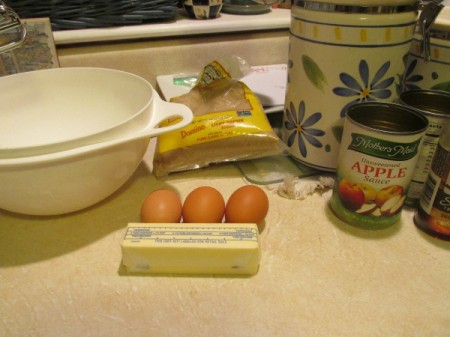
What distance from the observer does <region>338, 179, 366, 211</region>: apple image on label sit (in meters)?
0.49

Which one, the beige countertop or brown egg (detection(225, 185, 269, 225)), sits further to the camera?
brown egg (detection(225, 185, 269, 225))

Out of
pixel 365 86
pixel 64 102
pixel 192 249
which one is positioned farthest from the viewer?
pixel 64 102

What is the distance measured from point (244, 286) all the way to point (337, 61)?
0.33 metres

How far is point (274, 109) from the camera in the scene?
0.72 m

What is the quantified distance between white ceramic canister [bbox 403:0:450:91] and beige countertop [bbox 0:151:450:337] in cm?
21

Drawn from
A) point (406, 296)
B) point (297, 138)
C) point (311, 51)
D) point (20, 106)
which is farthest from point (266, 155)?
point (20, 106)

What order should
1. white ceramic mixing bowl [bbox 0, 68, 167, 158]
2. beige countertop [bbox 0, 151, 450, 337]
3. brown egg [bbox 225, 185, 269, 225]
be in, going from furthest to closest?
white ceramic mixing bowl [bbox 0, 68, 167, 158], brown egg [bbox 225, 185, 269, 225], beige countertop [bbox 0, 151, 450, 337]

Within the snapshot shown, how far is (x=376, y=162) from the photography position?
46 centimetres

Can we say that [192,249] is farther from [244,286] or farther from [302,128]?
[302,128]

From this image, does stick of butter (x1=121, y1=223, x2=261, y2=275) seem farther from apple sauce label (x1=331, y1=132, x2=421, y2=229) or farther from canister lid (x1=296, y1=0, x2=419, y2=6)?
canister lid (x1=296, y1=0, x2=419, y2=6)

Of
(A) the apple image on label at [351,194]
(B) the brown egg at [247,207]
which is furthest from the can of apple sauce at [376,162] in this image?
(B) the brown egg at [247,207]

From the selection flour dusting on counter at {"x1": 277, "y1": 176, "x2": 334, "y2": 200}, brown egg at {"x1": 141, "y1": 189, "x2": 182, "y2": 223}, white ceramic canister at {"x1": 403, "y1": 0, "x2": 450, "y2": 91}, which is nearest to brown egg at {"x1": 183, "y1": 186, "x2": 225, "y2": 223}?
brown egg at {"x1": 141, "y1": 189, "x2": 182, "y2": 223}

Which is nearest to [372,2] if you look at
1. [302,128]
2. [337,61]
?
[337,61]

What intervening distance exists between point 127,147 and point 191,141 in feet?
0.59
